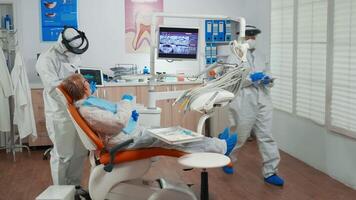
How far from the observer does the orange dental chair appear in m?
2.86

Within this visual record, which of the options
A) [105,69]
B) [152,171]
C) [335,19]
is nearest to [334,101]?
[335,19]

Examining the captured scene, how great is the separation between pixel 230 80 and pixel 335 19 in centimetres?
185

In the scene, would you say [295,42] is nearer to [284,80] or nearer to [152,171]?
[284,80]

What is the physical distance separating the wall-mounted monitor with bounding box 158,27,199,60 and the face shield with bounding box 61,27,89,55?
715mm

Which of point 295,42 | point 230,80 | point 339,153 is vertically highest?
point 295,42

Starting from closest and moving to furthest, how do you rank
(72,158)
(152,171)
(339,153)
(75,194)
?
(75,194)
(72,158)
(339,153)
(152,171)

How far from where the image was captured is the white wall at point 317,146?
3.95m

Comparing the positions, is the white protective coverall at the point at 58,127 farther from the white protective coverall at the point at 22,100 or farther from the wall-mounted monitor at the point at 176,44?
the white protective coverall at the point at 22,100

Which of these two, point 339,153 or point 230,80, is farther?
point 339,153

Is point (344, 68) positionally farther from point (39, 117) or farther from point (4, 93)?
point (4, 93)

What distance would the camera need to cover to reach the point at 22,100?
5.01 m

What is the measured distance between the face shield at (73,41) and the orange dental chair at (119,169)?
742mm

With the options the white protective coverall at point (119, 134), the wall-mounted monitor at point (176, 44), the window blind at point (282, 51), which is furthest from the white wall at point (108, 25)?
the white protective coverall at point (119, 134)

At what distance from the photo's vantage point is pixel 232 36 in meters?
6.32
